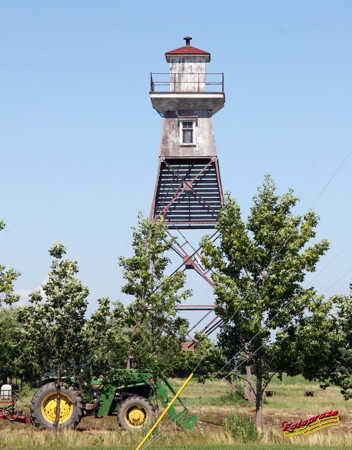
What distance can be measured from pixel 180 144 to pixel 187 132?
88 cm

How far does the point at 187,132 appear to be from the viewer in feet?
154

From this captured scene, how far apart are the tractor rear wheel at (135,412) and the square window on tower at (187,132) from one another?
20.0 m

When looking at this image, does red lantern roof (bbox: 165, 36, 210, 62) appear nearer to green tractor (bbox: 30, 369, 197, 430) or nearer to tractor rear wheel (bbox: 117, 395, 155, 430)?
green tractor (bbox: 30, 369, 197, 430)

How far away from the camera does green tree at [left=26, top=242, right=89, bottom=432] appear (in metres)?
27.4

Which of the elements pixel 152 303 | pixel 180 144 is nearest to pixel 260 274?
pixel 152 303

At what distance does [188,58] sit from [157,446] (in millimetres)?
26910

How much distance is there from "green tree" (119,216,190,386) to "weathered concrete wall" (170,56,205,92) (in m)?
16.5

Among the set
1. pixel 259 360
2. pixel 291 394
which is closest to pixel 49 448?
pixel 259 360

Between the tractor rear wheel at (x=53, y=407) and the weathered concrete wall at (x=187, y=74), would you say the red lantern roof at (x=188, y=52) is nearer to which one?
the weathered concrete wall at (x=187, y=74)

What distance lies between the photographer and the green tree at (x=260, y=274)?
28516 mm

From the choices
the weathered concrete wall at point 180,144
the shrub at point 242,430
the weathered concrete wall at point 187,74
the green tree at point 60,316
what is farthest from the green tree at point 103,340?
the weathered concrete wall at point 187,74

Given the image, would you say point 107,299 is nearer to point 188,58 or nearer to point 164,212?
point 164,212

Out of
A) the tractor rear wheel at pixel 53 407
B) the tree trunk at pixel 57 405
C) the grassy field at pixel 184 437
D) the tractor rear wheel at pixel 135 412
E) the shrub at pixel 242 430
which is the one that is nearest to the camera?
the grassy field at pixel 184 437

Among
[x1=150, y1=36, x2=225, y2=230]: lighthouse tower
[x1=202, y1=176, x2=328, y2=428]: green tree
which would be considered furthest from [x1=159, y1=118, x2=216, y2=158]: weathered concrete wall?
[x1=202, y1=176, x2=328, y2=428]: green tree
